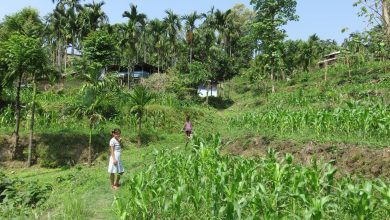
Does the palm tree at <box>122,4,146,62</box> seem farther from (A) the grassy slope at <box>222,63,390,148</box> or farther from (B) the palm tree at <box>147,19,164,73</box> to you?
(A) the grassy slope at <box>222,63,390,148</box>

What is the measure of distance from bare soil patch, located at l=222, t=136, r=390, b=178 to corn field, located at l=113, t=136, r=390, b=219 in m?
1.55

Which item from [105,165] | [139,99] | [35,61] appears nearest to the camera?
[105,165]

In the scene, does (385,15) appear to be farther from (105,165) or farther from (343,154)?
(105,165)

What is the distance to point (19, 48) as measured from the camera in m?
18.5

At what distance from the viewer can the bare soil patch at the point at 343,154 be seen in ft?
32.1

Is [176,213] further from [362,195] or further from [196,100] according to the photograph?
[196,100]

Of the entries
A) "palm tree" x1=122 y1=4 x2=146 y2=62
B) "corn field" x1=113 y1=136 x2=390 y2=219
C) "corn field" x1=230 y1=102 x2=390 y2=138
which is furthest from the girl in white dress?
"palm tree" x1=122 y1=4 x2=146 y2=62

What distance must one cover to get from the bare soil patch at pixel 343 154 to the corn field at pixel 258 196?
5.10 ft

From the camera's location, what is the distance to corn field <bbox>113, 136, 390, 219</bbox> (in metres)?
5.40

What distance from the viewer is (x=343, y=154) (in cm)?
1089

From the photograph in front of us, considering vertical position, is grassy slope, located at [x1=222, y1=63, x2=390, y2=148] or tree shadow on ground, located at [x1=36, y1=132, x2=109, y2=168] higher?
grassy slope, located at [x1=222, y1=63, x2=390, y2=148]

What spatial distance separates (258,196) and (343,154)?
580 centimetres

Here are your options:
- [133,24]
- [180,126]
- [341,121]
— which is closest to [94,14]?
[133,24]

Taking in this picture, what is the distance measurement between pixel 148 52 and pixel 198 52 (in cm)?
2003
